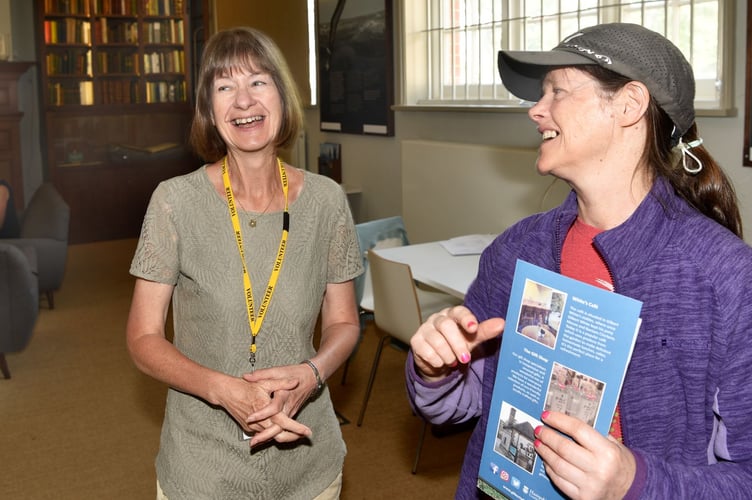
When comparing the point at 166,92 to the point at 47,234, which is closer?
the point at 47,234

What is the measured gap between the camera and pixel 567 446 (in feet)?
3.47

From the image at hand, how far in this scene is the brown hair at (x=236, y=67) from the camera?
1.84 metres

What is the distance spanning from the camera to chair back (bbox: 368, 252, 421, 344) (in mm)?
3721

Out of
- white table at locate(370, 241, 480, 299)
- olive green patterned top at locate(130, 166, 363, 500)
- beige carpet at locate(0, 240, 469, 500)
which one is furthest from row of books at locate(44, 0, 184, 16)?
olive green patterned top at locate(130, 166, 363, 500)

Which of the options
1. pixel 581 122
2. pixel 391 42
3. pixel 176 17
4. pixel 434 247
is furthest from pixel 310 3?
pixel 581 122

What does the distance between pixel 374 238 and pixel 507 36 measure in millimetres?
1724

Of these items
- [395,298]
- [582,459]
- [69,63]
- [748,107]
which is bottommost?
[395,298]

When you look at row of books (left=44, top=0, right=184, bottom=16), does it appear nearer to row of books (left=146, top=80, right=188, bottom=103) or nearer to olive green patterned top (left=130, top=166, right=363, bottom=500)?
row of books (left=146, top=80, right=188, bottom=103)

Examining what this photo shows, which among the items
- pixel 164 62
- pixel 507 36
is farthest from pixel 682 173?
pixel 164 62

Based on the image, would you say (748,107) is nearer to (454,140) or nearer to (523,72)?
(454,140)

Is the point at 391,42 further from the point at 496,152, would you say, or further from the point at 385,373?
the point at 385,373

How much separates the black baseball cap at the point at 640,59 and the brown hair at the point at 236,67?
751mm

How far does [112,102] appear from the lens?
223 inches

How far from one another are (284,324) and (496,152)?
3653 mm
